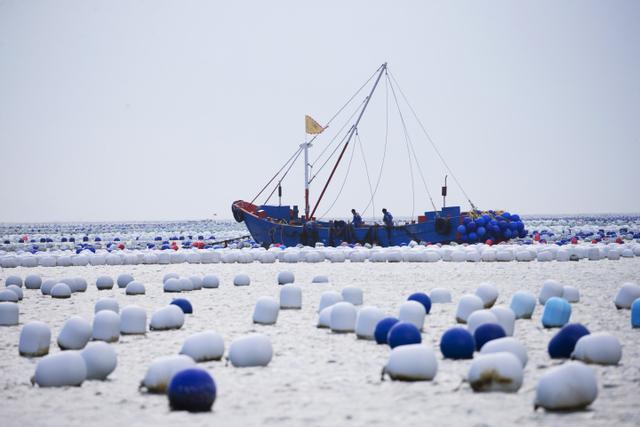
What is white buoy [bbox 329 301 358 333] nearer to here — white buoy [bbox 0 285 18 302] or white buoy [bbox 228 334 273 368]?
white buoy [bbox 228 334 273 368]

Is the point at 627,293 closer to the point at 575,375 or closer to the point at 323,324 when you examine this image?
the point at 323,324

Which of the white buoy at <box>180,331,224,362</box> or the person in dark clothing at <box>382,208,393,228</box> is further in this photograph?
the person in dark clothing at <box>382,208,393,228</box>

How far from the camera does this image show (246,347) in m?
9.97

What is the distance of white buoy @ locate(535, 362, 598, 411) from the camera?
23.2ft

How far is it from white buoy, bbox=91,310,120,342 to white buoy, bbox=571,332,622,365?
7139 millimetres

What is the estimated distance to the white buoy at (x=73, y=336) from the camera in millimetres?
11211

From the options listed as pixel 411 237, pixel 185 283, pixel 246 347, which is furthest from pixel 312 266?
pixel 246 347

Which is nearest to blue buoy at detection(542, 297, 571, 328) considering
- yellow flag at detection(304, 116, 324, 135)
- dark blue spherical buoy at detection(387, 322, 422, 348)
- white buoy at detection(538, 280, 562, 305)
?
white buoy at detection(538, 280, 562, 305)

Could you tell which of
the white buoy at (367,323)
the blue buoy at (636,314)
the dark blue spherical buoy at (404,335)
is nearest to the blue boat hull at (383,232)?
the blue buoy at (636,314)

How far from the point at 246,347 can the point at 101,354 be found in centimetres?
186

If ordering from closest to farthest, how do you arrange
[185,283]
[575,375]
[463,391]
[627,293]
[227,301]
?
1. [575,375]
2. [463,391]
3. [627,293]
4. [227,301]
5. [185,283]

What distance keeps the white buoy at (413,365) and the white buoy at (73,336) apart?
16.4ft

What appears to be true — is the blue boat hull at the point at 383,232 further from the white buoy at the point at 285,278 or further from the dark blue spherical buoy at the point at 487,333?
the dark blue spherical buoy at the point at 487,333

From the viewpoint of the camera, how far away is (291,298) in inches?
629
